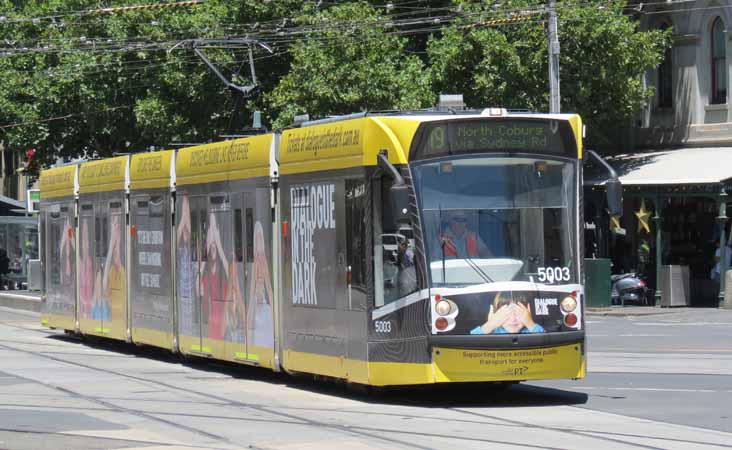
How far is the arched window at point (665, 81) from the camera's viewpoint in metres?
40.6

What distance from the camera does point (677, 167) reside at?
122ft

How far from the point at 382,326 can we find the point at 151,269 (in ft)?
26.3

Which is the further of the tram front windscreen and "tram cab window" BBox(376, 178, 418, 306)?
"tram cab window" BBox(376, 178, 418, 306)

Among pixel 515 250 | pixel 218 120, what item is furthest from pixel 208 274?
pixel 218 120

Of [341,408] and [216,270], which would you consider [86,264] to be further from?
[341,408]

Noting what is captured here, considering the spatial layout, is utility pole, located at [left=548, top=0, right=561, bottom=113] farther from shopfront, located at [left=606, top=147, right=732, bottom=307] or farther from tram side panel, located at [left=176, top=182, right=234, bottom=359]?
tram side panel, located at [left=176, top=182, right=234, bottom=359]

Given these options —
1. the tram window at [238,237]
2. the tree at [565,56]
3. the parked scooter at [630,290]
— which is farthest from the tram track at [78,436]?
the tree at [565,56]

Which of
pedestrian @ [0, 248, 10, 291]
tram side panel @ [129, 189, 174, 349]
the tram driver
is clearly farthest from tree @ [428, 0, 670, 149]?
the tram driver

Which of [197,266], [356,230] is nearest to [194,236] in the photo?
[197,266]

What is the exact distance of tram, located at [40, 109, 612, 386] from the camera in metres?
14.5

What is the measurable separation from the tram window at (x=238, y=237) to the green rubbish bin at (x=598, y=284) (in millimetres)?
18784

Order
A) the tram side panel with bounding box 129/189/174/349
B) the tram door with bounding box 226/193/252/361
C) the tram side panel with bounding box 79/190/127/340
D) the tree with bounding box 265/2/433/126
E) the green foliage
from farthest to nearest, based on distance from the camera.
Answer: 1. the tree with bounding box 265/2/433/126
2. the green foliage
3. the tram side panel with bounding box 79/190/127/340
4. the tram side panel with bounding box 129/189/174/349
5. the tram door with bounding box 226/193/252/361

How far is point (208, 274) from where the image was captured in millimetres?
19719

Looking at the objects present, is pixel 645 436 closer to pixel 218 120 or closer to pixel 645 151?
pixel 645 151
